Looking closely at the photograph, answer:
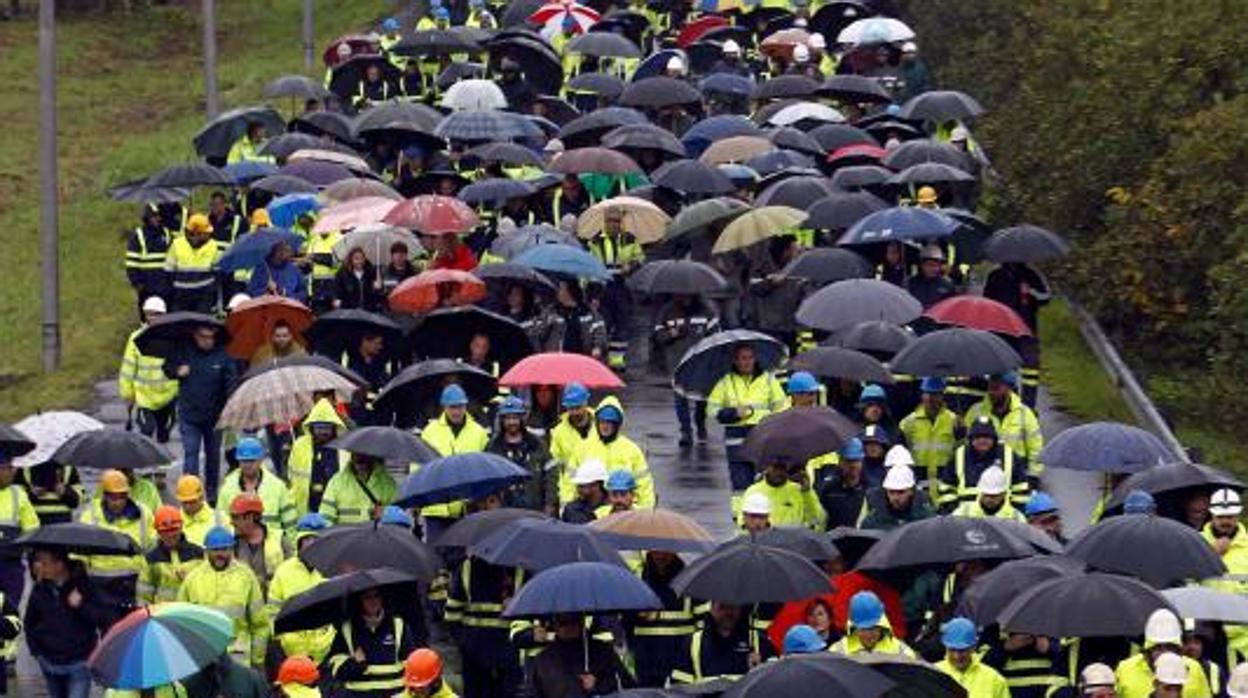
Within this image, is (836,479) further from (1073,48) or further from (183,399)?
(1073,48)

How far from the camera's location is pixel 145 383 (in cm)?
3011

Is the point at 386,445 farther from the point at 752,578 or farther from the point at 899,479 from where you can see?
the point at 752,578

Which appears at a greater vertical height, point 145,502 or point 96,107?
point 145,502

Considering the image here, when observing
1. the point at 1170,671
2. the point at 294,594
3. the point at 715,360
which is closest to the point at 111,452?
the point at 294,594

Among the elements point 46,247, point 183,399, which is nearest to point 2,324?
point 46,247

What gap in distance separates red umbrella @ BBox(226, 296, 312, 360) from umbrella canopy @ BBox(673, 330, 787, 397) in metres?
3.35

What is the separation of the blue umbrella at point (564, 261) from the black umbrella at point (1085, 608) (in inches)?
445

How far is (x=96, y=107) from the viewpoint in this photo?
60.7 m

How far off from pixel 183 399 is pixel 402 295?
238 centimetres

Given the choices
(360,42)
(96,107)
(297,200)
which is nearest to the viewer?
(297,200)

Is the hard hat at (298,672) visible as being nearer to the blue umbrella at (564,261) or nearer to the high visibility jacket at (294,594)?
the high visibility jacket at (294,594)

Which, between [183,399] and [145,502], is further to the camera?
[183,399]

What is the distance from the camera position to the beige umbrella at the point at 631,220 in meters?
33.1

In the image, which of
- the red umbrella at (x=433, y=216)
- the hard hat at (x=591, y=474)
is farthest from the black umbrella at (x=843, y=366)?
the red umbrella at (x=433, y=216)
